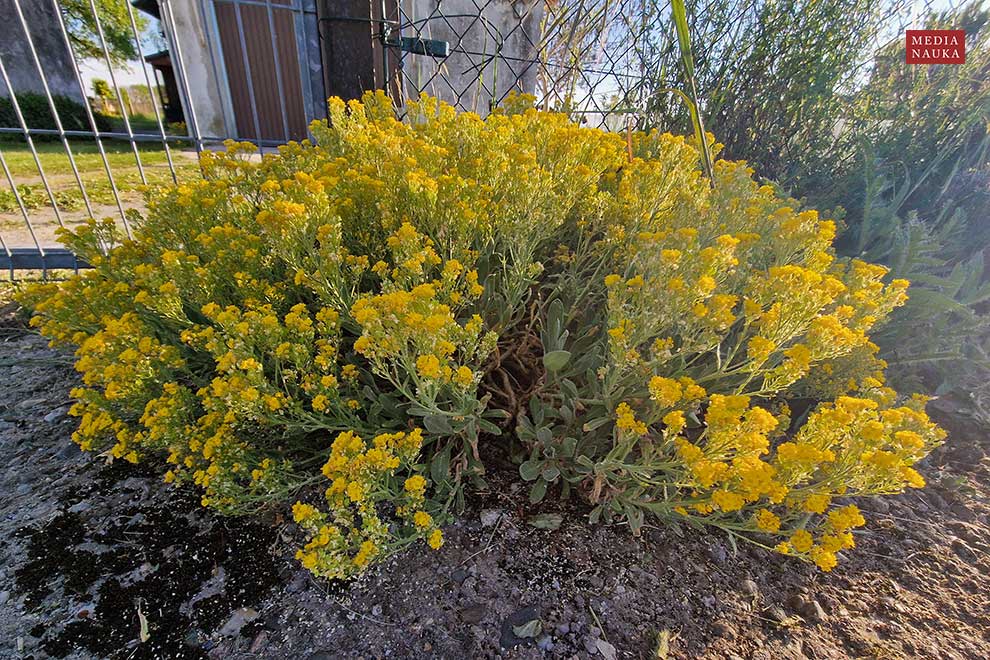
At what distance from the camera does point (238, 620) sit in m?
1.13

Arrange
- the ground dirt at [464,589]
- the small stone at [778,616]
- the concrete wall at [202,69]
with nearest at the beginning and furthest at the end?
the ground dirt at [464,589]
the small stone at [778,616]
the concrete wall at [202,69]

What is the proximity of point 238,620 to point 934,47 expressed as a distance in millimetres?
4022

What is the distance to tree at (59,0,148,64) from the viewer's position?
40.9 feet

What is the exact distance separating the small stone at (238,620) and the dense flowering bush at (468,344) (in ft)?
0.76

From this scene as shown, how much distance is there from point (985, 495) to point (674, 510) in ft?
4.14

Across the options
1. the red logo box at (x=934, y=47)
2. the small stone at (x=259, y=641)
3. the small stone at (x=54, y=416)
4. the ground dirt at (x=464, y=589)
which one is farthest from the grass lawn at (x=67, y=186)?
the red logo box at (x=934, y=47)

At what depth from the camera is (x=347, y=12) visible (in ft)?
7.52

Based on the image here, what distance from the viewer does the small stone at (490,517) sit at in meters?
1.38

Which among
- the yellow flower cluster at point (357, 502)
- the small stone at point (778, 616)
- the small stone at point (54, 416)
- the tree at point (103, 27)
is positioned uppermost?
the tree at point (103, 27)

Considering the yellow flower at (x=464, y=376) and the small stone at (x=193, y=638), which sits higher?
the yellow flower at (x=464, y=376)

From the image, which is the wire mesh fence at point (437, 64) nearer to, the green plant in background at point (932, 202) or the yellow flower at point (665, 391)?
the green plant in background at point (932, 202)

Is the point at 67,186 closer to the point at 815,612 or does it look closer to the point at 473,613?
the point at 473,613

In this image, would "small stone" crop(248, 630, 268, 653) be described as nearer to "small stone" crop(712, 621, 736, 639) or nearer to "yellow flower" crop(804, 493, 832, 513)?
"small stone" crop(712, 621, 736, 639)

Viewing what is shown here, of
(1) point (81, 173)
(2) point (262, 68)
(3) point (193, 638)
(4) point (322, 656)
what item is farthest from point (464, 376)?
(2) point (262, 68)
